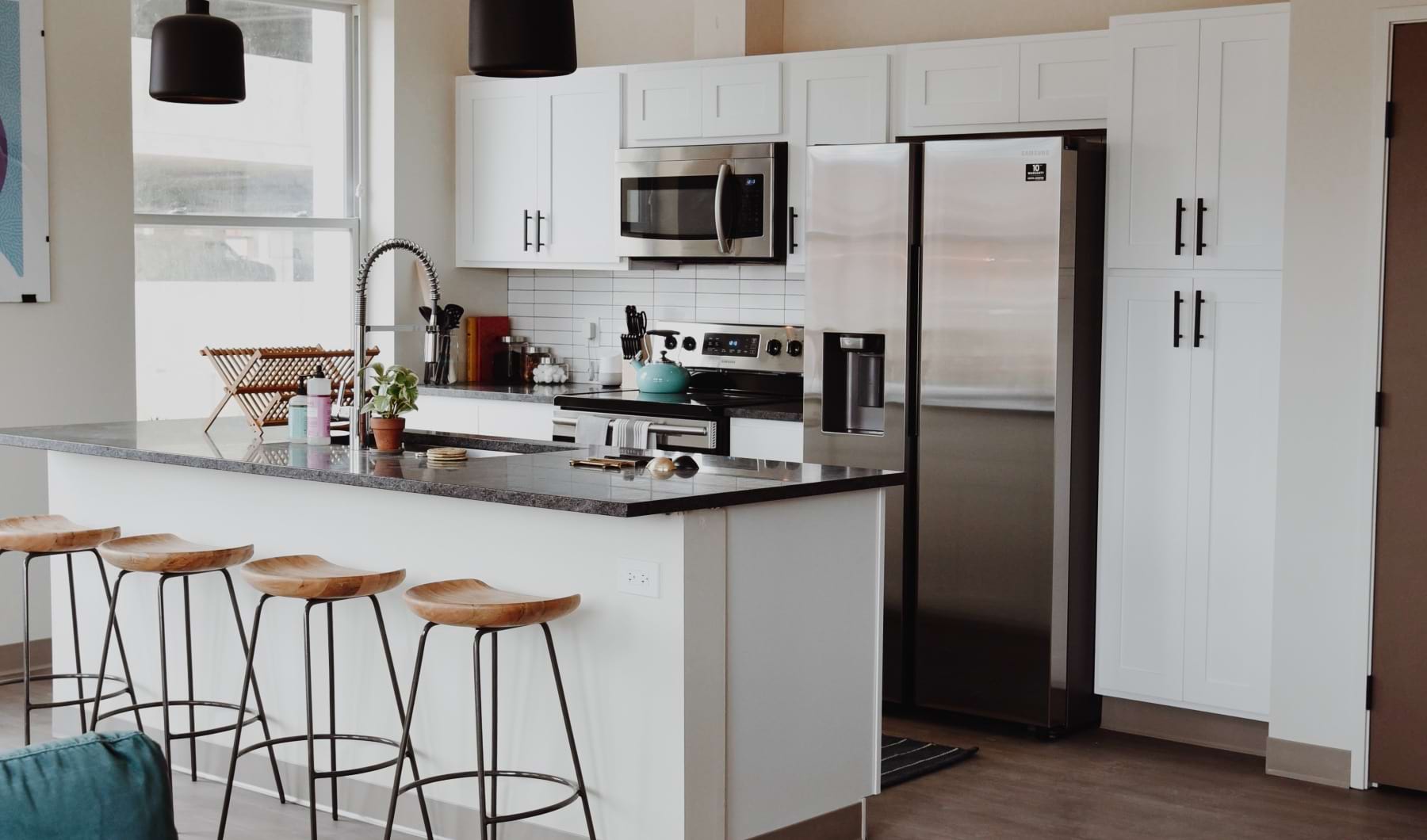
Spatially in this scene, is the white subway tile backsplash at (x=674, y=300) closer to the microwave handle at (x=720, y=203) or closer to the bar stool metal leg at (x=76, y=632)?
the microwave handle at (x=720, y=203)

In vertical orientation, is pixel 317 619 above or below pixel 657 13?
below

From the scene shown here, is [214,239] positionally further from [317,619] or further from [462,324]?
[317,619]

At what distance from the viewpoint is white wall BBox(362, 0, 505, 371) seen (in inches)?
263

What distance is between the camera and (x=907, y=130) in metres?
5.52

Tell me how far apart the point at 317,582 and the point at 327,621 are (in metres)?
0.35

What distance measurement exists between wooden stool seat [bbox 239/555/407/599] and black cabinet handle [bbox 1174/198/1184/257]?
2585 mm

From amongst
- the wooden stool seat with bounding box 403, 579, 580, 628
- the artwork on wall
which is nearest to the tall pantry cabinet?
the wooden stool seat with bounding box 403, 579, 580, 628

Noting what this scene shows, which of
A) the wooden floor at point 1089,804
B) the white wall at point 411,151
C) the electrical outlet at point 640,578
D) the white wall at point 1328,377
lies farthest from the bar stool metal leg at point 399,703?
the white wall at point 411,151

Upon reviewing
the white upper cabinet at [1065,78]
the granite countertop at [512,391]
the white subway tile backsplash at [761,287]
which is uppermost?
the white upper cabinet at [1065,78]

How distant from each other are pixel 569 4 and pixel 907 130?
2.37 metres

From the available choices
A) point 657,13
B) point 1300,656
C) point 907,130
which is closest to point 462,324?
point 657,13

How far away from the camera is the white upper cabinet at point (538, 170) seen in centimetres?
639

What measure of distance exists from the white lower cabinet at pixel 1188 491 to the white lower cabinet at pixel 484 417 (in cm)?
234

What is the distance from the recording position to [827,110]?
5.72m
